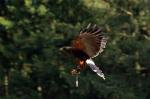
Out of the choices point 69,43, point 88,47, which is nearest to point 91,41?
point 88,47

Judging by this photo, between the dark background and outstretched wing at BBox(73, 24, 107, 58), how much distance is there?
12.5 meters

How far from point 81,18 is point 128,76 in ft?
6.33

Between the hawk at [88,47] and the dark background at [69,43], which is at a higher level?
the dark background at [69,43]

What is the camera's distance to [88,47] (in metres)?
2.40

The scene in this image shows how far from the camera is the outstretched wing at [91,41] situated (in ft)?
7.78

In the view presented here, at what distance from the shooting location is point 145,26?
15.9m

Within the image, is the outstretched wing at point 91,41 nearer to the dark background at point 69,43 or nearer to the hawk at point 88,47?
the hawk at point 88,47

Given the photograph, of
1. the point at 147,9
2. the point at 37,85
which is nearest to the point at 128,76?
the point at 147,9

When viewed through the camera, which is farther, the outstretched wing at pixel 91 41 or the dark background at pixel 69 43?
the dark background at pixel 69 43

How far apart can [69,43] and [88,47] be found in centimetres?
1321

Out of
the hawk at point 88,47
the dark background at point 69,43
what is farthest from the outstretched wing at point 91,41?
the dark background at point 69,43

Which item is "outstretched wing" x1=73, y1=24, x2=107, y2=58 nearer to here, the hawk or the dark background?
the hawk

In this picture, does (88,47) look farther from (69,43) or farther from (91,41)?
(69,43)

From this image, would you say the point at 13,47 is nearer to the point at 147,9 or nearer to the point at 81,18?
the point at 81,18
